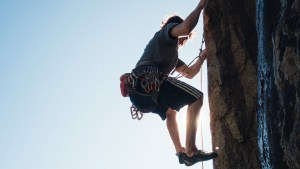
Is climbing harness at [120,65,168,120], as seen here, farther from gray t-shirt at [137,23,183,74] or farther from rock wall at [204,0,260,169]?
rock wall at [204,0,260,169]

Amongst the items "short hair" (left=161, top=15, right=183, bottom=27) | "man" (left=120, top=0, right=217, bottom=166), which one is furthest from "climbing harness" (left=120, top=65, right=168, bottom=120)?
"short hair" (left=161, top=15, right=183, bottom=27)

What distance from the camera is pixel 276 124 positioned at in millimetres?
3928

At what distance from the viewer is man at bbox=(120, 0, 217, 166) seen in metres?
5.45

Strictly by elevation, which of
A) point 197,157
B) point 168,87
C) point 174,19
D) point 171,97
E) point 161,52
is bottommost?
point 197,157

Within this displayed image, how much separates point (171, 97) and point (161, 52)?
2.24ft

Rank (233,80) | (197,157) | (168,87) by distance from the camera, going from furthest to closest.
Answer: (168,87), (233,80), (197,157)

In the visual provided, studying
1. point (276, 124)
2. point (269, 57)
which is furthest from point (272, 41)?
point (276, 124)

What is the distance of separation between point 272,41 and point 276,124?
954 mm

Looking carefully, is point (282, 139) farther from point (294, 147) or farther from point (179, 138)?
point (179, 138)

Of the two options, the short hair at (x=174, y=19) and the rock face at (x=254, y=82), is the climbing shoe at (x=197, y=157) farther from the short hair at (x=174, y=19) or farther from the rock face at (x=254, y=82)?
the short hair at (x=174, y=19)

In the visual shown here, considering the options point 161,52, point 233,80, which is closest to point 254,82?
point 233,80

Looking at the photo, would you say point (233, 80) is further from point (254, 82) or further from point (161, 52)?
point (161, 52)

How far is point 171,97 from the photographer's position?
5840 mm

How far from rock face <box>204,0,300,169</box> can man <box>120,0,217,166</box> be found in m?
0.35
